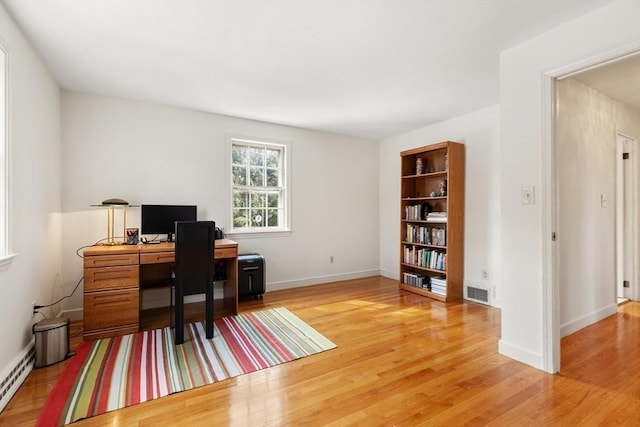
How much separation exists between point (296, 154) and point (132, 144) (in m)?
2.15

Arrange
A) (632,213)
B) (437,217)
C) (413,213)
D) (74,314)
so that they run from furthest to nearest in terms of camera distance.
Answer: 1. (413,213)
2. (437,217)
3. (632,213)
4. (74,314)

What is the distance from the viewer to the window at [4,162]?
6.33ft

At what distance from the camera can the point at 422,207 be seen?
440cm

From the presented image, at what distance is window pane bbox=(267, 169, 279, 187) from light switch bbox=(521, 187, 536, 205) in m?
3.20

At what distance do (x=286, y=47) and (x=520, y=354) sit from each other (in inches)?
119

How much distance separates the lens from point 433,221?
4148 mm

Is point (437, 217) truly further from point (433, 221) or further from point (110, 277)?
point (110, 277)

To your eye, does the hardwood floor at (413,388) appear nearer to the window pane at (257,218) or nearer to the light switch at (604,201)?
the light switch at (604,201)

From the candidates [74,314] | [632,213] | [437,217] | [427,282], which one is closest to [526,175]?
[437,217]

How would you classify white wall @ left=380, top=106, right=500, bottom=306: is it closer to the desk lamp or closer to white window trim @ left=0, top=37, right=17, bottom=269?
the desk lamp

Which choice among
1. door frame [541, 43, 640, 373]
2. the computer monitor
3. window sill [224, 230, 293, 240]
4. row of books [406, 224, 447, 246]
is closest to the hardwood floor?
door frame [541, 43, 640, 373]

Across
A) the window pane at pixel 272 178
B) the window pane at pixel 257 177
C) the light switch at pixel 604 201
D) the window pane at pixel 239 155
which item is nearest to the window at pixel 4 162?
the window pane at pixel 239 155

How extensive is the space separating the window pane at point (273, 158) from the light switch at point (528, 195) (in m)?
3.23

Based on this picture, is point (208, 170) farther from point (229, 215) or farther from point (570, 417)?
point (570, 417)
